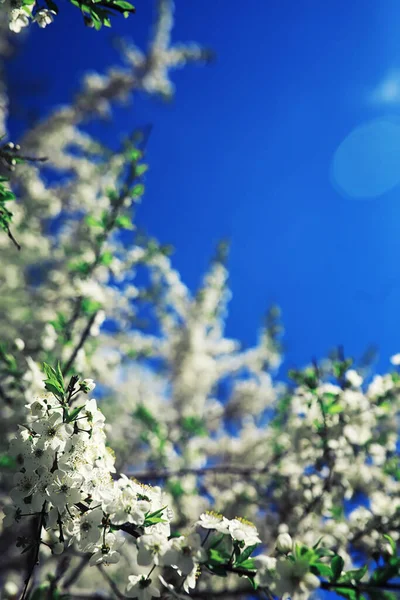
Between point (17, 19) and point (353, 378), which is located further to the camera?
point (353, 378)

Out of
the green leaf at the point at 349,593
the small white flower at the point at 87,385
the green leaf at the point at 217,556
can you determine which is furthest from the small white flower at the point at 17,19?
the green leaf at the point at 349,593

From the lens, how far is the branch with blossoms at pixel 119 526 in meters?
1.24

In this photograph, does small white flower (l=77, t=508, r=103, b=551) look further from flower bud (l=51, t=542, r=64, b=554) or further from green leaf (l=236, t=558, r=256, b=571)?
green leaf (l=236, t=558, r=256, b=571)

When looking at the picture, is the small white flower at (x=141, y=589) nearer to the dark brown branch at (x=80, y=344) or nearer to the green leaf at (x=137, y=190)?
the dark brown branch at (x=80, y=344)

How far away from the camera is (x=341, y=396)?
317cm

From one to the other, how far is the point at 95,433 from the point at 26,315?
24.1 ft

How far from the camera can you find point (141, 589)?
4.45ft

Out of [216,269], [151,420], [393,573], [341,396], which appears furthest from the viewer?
[216,269]

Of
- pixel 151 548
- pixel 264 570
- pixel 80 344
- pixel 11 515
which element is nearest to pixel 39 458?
pixel 11 515

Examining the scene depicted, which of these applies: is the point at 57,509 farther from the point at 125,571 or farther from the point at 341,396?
the point at 125,571

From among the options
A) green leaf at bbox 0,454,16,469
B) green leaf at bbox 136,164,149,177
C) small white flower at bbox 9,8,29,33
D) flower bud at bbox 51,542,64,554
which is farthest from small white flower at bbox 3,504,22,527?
green leaf at bbox 136,164,149,177

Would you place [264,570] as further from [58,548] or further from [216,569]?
[58,548]

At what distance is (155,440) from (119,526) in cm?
325

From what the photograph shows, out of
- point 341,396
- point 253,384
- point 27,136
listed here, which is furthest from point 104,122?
point 341,396
